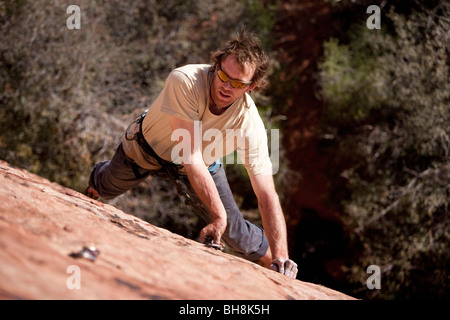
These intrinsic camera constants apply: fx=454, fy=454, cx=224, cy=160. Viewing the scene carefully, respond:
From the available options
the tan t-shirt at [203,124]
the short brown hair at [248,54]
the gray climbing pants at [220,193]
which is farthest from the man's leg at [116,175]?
the short brown hair at [248,54]

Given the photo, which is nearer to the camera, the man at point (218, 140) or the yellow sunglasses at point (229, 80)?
the man at point (218, 140)

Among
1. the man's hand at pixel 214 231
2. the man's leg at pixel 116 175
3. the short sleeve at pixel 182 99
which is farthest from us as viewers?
the man's leg at pixel 116 175

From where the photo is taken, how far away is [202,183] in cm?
224

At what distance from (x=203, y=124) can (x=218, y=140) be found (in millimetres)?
198

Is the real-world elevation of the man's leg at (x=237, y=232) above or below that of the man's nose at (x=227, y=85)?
below

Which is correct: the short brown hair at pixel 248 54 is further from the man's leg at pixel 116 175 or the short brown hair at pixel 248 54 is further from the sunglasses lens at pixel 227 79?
the man's leg at pixel 116 175

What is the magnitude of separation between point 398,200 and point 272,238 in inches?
166

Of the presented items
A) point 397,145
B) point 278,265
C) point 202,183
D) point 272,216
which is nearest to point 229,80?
point 202,183

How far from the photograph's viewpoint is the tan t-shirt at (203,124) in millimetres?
2402

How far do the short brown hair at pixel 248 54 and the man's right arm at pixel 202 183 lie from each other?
44cm

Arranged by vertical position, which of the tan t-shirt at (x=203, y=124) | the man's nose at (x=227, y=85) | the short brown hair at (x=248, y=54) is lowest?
the tan t-shirt at (x=203, y=124)

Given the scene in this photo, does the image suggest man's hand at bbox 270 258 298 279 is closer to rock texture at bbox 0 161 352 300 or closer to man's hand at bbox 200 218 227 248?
rock texture at bbox 0 161 352 300

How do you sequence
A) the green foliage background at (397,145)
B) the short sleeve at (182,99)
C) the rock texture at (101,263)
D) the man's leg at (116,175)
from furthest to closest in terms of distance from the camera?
1. the green foliage background at (397,145)
2. the man's leg at (116,175)
3. the short sleeve at (182,99)
4. the rock texture at (101,263)

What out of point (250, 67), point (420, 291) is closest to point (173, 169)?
point (250, 67)
